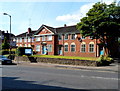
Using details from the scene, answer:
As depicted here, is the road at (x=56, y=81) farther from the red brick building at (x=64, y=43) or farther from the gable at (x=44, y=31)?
the gable at (x=44, y=31)

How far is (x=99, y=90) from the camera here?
258 inches

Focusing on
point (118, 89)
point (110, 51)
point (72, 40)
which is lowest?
point (118, 89)

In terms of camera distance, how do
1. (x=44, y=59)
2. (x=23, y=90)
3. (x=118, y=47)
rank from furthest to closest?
(x=118, y=47) → (x=44, y=59) → (x=23, y=90)

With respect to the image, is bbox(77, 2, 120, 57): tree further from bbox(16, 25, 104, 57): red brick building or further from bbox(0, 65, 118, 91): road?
bbox(0, 65, 118, 91): road

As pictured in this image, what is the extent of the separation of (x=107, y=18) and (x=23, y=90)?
1874 cm

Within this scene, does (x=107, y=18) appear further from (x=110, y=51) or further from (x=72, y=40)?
(x=72, y=40)

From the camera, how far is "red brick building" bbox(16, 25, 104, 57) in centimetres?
3142

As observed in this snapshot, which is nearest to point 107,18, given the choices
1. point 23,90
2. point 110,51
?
point 110,51

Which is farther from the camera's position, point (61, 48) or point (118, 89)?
point (61, 48)

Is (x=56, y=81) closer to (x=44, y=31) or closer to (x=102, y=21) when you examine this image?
(x=102, y=21)

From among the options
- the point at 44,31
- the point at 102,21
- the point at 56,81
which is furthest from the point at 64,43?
the point at 56,81

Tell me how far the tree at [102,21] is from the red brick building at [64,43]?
Result: 17.6ft

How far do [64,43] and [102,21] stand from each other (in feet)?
53.4

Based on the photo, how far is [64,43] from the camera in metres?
36.2
